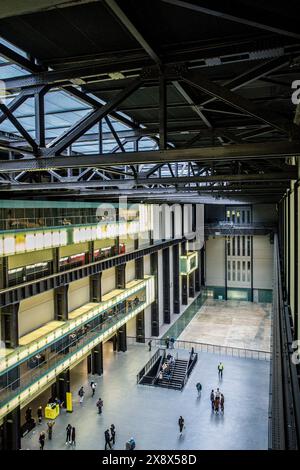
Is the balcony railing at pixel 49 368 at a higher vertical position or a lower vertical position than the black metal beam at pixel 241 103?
lower

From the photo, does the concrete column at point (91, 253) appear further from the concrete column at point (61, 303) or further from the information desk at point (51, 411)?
the information desk at point (51, 411)

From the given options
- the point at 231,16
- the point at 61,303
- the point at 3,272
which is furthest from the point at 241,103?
the point at 61,303

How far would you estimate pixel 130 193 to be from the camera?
74.9ft

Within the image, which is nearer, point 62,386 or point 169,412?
point 169,412

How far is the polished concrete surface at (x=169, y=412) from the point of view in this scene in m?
26.3

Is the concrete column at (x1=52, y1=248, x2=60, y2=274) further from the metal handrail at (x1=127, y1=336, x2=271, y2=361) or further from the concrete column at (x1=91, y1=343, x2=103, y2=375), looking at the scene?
the metal handrail at (x1=127, y1=336, x2=271, y2=361)

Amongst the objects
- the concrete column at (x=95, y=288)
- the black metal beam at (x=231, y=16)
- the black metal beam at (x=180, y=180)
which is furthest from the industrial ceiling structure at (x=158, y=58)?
the concrete column at (x=95, y=288)

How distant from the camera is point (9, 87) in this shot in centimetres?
795

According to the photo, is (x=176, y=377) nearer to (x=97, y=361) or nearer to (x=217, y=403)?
(x=217, y=403)

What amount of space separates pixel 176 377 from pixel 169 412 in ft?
22.8

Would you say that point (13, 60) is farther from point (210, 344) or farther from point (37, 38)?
point (210, 344)

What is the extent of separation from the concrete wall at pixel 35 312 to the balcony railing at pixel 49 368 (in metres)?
3.00
